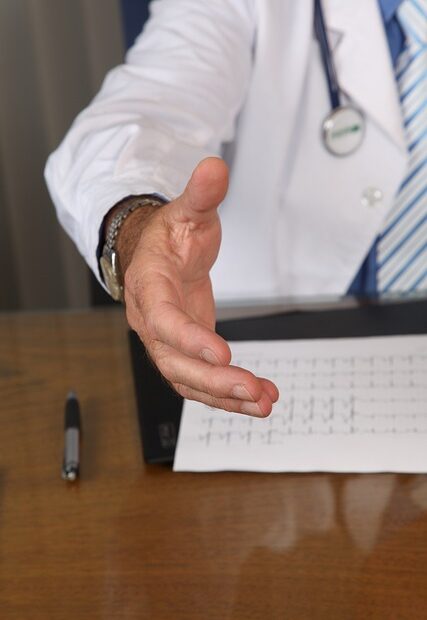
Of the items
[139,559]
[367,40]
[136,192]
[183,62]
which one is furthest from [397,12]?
[139,559]

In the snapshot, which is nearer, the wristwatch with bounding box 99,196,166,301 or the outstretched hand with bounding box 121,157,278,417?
the outstretched hand with bounding box 121,157,278,417

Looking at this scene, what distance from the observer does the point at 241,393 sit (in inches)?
23.3

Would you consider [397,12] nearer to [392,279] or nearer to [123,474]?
[392,279]

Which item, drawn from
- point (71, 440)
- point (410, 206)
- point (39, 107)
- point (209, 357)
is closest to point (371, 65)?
point (410, 206)

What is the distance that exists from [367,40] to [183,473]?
25.3 inches

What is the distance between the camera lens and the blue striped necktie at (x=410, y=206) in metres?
1.25

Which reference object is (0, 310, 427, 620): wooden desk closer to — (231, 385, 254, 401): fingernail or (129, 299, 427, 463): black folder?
(129, 299, 427, 463): black folder

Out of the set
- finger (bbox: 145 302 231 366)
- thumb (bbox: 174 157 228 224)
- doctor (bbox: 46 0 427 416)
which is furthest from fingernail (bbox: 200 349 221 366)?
doctor (bbox: 46 0 427 416)

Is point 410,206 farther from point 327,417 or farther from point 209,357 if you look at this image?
point 209,357

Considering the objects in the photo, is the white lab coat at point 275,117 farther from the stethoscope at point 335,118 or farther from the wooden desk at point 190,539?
the wooden desk at point 190,539

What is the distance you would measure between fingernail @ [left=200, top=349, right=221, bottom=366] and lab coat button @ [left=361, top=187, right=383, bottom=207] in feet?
2.27

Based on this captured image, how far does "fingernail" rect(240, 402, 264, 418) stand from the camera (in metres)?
0.60

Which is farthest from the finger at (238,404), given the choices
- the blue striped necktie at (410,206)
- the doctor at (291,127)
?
the blue striped necktie at (410,206)

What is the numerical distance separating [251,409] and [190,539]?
18 centimetres
